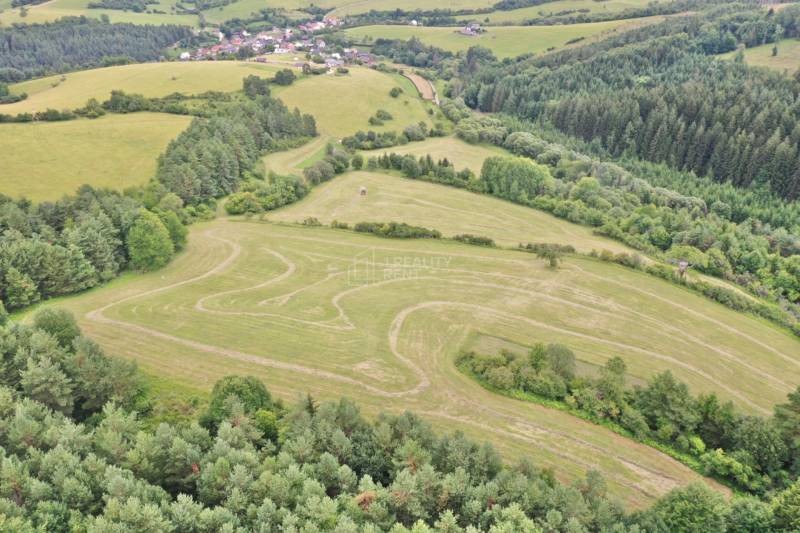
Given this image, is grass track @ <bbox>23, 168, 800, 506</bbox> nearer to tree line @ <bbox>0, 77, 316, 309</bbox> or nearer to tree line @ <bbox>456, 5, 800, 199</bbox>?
tree line @ <bbox>0, 77, 316, 309</bbox>

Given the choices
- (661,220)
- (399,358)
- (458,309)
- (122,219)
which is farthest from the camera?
(661,220)

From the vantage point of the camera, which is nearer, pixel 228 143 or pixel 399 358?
pixel 399 358

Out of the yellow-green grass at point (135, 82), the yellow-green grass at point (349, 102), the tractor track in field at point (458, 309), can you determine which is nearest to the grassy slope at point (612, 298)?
the tractor track in field at point (458, 309)

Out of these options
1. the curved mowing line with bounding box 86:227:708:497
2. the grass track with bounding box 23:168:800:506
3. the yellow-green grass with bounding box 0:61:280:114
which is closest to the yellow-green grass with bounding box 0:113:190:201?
the yellow-green grass with bounding box 0:61:280:114

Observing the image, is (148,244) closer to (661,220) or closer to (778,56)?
(661,220)

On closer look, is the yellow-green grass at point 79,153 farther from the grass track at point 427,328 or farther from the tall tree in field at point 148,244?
the grass track at point 427,328

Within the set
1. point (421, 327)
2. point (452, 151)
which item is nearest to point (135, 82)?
point (452, 151)
